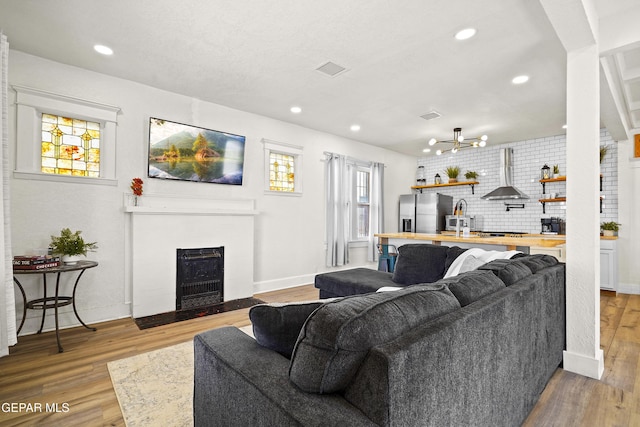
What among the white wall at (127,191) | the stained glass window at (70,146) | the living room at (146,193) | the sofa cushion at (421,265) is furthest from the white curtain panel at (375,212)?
the stained glass window at (70,146)

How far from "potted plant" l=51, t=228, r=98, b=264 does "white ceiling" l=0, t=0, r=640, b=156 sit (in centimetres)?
170

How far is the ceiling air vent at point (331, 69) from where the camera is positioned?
325 centimetres

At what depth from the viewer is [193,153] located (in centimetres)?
414

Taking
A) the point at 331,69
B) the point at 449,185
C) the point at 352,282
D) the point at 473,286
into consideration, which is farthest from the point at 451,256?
the point at 449,185

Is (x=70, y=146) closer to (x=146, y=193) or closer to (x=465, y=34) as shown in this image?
(x=146, y=193)

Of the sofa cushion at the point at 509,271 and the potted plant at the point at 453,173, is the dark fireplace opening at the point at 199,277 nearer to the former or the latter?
the sofa cushion at the point at 509,271

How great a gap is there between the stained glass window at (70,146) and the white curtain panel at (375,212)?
477 cm

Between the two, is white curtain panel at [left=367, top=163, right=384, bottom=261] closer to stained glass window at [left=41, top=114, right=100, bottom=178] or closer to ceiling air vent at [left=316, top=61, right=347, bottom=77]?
ceiling air vent at [left=316, top=61, right=347, bottom=77]

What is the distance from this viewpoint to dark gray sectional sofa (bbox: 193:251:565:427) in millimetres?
820

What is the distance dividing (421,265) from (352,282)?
735 mm

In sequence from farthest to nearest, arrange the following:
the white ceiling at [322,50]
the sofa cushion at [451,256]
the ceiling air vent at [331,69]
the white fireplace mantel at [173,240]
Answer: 1. the white fireplace mantel at [173,240]
2. the ceiling air vent at [331,69]
3. the sofa cushion at [451,256]
4. the white ceiling at [322,50]

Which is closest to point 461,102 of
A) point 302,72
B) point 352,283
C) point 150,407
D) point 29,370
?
point 302,72

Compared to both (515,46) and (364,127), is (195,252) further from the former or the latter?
(515,46)

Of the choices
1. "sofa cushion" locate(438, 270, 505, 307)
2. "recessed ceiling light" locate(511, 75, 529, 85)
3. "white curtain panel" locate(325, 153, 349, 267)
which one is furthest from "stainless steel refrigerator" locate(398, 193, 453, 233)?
"sofa cushion" locate(438, 270, 505, 307)
